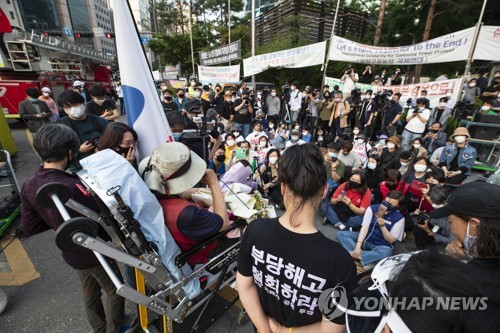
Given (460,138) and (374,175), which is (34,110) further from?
(460,138)

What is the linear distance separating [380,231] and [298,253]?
2.64m

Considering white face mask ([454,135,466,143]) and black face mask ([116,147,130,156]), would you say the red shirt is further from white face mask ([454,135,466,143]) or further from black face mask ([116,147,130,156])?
black face mask ([116,147,130,156])

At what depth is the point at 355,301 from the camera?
0.97 m

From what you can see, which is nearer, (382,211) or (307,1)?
(382,211)

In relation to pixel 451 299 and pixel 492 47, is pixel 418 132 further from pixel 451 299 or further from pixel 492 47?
pixel 451 299

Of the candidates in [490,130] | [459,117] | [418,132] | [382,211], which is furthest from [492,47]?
[382,211]

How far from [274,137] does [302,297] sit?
562cm

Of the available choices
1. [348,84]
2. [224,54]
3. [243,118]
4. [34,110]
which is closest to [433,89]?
[348,84]

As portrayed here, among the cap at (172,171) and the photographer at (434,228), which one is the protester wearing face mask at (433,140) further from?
the cap at (172,171)

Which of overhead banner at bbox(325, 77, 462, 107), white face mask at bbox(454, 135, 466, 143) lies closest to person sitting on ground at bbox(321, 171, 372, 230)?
white face mask at bbox(454, 135, 466, 143)

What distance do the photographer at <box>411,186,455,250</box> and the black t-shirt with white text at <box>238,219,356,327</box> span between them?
9.04 ft

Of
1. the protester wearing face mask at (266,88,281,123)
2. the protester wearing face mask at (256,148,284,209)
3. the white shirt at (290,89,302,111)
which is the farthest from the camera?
the white shirt at (290,89,302,111)

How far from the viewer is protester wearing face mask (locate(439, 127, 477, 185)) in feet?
15.5

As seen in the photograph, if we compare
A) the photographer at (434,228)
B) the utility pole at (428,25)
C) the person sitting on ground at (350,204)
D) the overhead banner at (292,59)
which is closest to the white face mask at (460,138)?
the photographer at (434,228)
